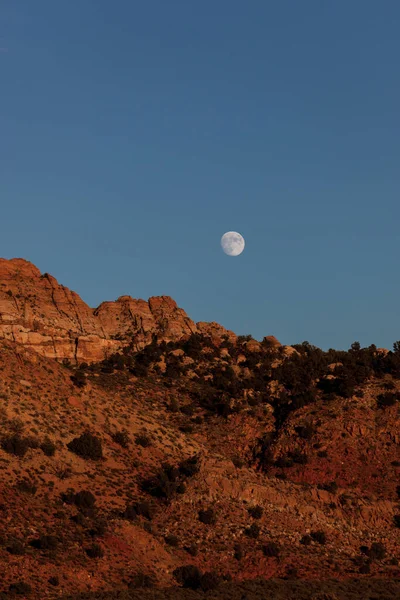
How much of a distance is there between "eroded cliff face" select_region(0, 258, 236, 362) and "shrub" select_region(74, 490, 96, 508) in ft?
128

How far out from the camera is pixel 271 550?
173ft

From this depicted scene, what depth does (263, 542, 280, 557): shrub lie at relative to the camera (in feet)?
→ 172

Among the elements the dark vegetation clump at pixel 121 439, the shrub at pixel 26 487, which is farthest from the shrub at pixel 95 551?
the dark vegetation clump at pixel 121 439

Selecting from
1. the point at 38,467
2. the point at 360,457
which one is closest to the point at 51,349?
the point at 38,467

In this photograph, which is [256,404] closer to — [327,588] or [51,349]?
[51,349]

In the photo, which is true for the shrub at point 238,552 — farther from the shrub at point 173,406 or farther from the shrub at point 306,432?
the shrub at point 173,406

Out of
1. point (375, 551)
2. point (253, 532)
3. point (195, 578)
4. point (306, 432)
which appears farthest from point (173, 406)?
point (195, 578)

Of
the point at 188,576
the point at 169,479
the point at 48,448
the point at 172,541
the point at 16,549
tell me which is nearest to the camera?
the point at 16,549

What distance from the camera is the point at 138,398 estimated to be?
83.7 m

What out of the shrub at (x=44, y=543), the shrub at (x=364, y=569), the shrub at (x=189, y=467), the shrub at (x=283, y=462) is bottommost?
the shrub at (x=364, y=569)

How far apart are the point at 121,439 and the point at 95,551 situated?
72.4 ft

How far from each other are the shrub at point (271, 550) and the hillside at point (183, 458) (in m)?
0.11

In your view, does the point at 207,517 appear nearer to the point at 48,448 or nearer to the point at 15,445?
the point at 48,448

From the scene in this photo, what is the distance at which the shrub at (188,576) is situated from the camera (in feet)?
153
